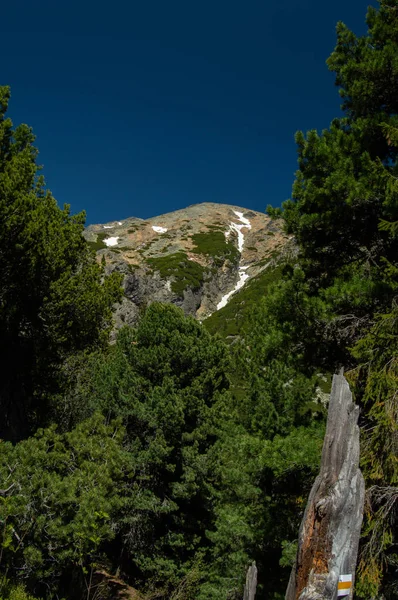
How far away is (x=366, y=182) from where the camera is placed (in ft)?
23.5

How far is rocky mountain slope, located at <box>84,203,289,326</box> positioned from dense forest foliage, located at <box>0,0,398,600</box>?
1789 inches

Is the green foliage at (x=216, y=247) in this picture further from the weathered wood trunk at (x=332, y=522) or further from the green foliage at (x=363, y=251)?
the weathered wood trunk at (x=332, y=522)

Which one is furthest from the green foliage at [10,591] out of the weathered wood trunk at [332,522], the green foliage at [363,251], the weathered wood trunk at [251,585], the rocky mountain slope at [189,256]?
the rocky mountain slope at [189,256]

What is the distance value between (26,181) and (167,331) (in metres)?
9.48

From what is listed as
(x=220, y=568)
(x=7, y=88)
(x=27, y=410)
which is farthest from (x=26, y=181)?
(x=220, y=568)

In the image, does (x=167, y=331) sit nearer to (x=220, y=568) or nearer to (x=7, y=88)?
(x=220, y=568)

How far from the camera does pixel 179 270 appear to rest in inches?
3770

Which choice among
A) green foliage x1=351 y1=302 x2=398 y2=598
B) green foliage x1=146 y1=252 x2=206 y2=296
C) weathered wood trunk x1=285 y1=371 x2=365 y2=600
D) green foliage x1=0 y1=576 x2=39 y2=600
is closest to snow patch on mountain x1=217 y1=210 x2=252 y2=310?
green foliage x1=146 y1=252 x2=206 y2=296

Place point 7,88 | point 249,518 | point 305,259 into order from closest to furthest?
point 305,259, point 249,518, point 7,88

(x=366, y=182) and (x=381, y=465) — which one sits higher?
(x=366, y=182)

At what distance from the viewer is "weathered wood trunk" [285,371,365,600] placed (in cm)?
416

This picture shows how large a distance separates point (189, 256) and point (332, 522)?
4075 inches

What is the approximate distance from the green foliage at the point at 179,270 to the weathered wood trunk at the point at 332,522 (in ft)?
275

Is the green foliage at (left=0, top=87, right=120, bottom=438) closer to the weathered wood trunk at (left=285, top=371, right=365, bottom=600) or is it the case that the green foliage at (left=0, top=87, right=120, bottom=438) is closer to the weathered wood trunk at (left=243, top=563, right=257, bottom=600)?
the weathered wood trunk at (left=243, top=563, right=257, bottom=600)
